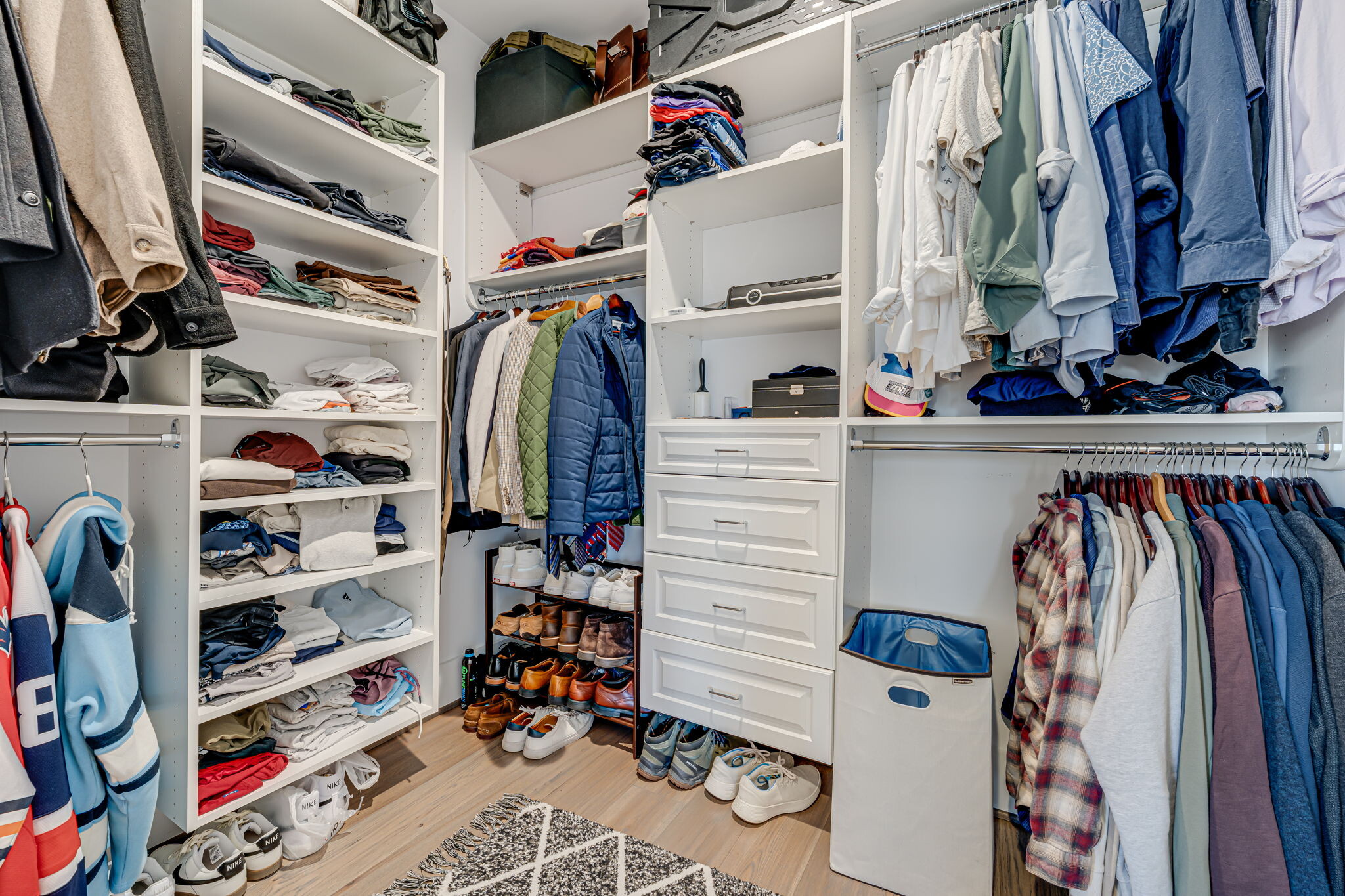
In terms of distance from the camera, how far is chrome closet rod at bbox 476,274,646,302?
2330 millimetres

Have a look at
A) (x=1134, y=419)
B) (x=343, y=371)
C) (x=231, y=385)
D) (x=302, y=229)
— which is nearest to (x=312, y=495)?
(x=231, y=385)

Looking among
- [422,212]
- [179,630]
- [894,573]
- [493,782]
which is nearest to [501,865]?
[493,782]

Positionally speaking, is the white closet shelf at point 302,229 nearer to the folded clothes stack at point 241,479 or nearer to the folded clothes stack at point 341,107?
the folded clothes stack at point 341,107

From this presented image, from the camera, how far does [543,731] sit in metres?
2.10

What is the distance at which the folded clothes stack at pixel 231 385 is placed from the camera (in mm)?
1476

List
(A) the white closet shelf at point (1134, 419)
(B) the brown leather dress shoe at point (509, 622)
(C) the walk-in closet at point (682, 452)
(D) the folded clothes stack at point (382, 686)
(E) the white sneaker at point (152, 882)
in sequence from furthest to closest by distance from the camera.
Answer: (B) the brown leather dress shoe at point (509, 622) < (D) the folded clothes stack at point (382, 686) < (E) the white sneaker at point (152, 882) < (A) the white closet shelf at point (1134, 419) < (C) the walk-in closet at point (682, 452)

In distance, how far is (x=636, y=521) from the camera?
215cm

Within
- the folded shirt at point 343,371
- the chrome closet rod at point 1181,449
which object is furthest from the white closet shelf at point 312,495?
the chrome closet rod at point 1181,449

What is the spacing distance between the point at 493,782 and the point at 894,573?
1489 millimetres

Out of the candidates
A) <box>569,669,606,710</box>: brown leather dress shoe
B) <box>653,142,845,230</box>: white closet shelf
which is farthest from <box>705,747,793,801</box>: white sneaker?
<box>653,142,845,230</box>: white closet shelf

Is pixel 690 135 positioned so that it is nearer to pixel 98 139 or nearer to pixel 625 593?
pixel 98 139

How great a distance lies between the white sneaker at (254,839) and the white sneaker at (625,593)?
3.70 ft

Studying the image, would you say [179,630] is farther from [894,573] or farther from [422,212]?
[894,573]

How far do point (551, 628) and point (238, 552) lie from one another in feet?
3.69
